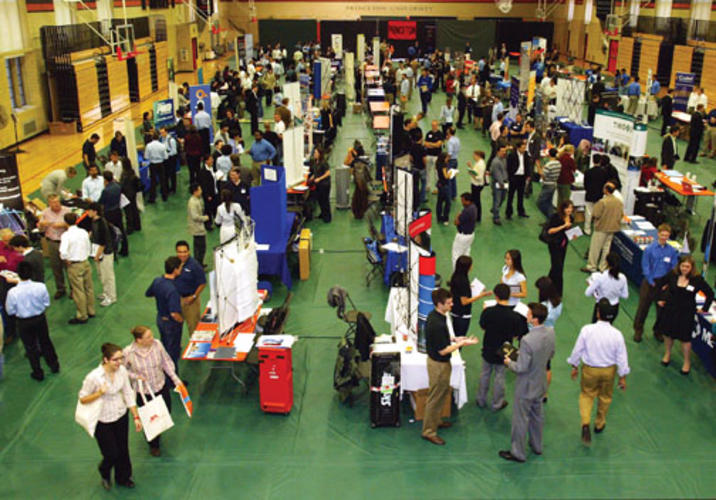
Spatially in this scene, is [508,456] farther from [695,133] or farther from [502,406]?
[695,133]

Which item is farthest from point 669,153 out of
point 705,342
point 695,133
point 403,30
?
point 403,30

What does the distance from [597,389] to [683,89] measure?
16737 millimetres

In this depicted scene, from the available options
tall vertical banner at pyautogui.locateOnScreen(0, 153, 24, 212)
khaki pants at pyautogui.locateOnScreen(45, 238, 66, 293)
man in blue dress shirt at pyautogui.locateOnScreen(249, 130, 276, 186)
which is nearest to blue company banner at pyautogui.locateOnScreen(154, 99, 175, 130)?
man in blue dress shirt at pyautogui.locateOnScreen(249, 130, 276, 186)

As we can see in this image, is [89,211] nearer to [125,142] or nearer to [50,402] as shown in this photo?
[50,402]

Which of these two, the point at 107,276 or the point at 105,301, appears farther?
the point at 105,301

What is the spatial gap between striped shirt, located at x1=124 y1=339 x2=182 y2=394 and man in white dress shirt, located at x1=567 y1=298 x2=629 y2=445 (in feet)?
11.7

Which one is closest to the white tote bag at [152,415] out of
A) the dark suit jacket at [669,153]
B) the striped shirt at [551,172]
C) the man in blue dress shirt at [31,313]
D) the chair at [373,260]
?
the man in blue dress shirt at [31,313]

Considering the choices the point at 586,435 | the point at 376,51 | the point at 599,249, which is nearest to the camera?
the point at 586,435

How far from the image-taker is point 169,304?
21.4 feet

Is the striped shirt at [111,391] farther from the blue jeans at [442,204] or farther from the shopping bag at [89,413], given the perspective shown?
the blue jeans at [442,204]

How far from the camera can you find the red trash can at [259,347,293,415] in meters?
6.55

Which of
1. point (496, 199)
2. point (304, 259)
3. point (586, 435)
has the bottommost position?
point (586, 435)

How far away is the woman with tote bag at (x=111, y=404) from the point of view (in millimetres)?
5137

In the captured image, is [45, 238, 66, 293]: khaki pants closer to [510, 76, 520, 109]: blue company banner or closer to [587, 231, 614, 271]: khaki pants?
[587, 231, 614, 271]: khaki pants
